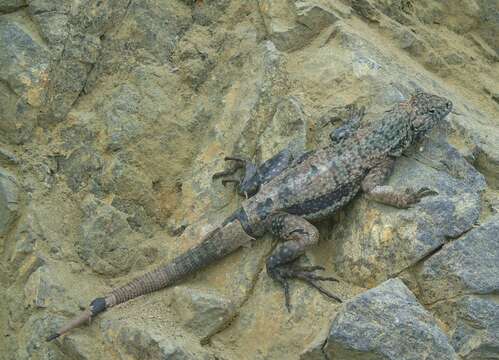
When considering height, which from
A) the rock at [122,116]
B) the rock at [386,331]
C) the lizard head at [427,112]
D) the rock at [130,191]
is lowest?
the rock at [130,191]

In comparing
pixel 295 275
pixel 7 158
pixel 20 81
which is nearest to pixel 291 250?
pixel 295 275

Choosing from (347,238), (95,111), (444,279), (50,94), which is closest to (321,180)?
(347,238)

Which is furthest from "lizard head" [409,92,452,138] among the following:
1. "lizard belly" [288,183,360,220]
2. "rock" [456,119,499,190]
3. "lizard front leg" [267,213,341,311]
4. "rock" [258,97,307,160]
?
"lizard front leg" [267,213,341,311]

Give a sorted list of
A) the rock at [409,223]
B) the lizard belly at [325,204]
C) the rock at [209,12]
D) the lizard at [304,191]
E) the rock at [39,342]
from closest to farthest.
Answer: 1. the rock at [409,223]
2. the rock at [39,342]
3. the lizard at [304,191]
4. the lizard belly at [325,204]
5. the rock at [209,12]

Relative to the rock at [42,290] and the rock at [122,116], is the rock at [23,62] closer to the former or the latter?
the rock at [122,116]

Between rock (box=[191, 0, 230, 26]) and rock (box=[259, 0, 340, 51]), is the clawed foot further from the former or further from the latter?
rock (box=[191, 0, 230, 26])

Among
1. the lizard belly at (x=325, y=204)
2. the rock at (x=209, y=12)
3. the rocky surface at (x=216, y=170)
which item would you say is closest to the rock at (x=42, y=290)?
the rocky surface at (x=216, y=170)

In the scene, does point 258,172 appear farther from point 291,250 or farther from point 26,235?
point 26,235
